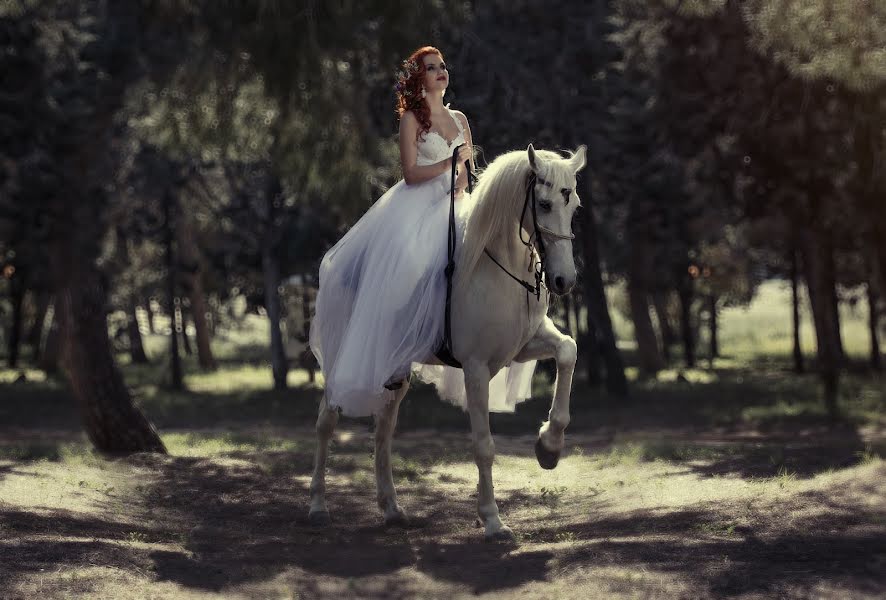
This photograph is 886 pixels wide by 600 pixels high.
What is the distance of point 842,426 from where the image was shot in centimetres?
2058

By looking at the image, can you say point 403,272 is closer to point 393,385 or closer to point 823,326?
point 393,385

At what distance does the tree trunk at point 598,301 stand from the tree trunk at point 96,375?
1473 cm

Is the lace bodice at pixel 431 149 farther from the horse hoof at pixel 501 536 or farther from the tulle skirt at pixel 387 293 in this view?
the horse hoof at pixel 501 536

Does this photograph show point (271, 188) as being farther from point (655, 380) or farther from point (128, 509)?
point (128, 509)

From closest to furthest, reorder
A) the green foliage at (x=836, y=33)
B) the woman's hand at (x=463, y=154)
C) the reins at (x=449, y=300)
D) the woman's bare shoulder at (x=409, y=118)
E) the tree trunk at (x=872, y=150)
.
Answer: the reins at (x=449, y=300) < the woman's bare shoulder at (x=409, y=118) < the woman's hand at (x=463, y=154) < the green foliage at (x=836, y=33) < the tree trunk at (x=872, y=150)

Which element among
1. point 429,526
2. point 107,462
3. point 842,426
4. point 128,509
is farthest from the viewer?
point 842,426

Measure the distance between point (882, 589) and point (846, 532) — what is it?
172 centimetres

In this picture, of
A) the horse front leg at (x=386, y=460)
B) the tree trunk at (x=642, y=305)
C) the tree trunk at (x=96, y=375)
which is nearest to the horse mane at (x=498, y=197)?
the horse front leg at (x=386, y=460)

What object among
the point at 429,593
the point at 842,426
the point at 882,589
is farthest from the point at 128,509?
the point at 842,426

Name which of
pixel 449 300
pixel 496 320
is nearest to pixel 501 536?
pixel 496 320

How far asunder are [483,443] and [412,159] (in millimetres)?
2332

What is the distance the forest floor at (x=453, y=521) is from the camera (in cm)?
717

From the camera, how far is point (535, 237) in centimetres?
845

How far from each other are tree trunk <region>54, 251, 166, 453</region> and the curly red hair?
7338mm
